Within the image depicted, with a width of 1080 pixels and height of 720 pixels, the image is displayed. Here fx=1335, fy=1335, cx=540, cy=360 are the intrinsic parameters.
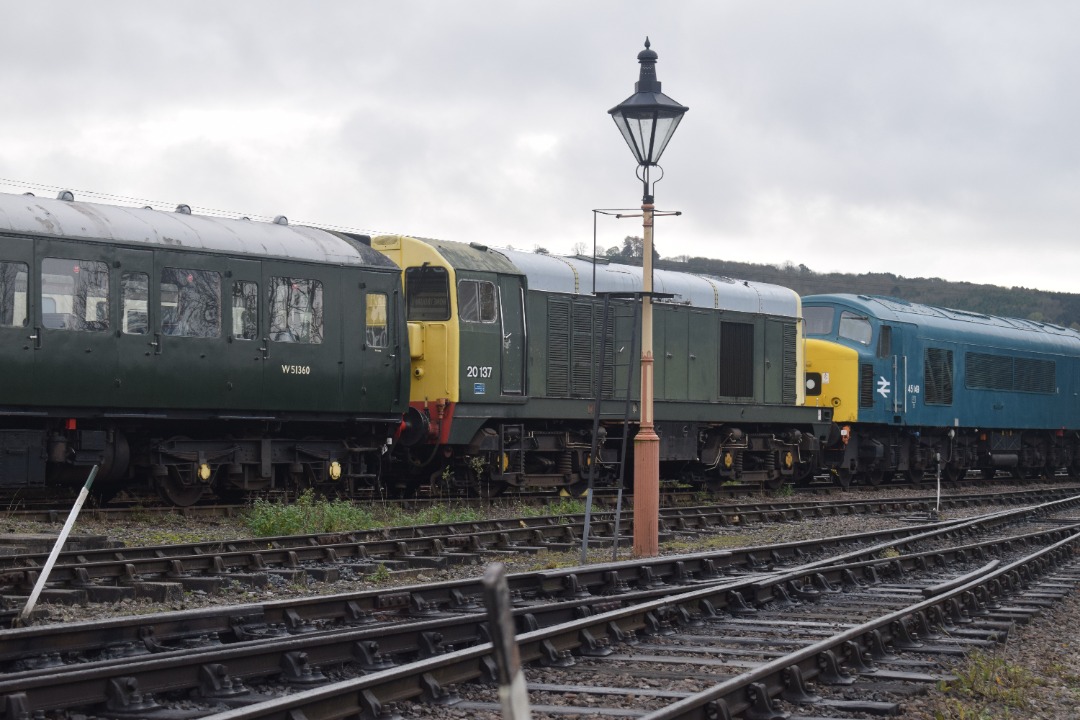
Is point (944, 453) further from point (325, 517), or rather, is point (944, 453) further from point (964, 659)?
point (964, 659)

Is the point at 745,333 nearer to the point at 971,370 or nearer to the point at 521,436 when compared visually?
the point at 521,436

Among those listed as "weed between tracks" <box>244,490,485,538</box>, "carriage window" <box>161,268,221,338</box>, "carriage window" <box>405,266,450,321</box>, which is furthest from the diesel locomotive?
"carriage window" <box>161,268,221,338</box>

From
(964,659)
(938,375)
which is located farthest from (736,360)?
(964,659)

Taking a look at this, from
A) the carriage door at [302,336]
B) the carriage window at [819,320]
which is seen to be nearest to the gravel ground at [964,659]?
the carriage door at [302,336]

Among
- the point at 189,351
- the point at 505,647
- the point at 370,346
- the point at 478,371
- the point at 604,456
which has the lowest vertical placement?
the point at 604,456

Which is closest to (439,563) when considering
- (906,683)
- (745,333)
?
(906,683)

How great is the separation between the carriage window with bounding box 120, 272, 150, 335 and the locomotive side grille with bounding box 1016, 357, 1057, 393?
24.9m

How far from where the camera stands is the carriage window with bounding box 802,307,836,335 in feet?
97.6

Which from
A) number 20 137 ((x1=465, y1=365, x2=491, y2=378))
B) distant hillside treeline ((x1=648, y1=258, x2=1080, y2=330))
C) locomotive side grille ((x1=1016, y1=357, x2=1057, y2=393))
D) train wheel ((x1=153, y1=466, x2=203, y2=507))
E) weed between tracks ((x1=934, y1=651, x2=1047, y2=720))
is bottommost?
weed between tracks ((x1=934, y1=651, x2=1047, y2=720))

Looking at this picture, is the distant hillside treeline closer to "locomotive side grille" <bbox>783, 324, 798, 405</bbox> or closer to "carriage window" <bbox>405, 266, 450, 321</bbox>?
"locomotive side grille" <bbox>783, 324, 798, 405</bbox>

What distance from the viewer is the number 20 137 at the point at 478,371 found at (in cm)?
1980

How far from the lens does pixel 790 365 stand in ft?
85.8

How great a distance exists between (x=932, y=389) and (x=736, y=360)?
7792mm

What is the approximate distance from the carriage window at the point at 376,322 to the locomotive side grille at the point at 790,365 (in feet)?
32.0
